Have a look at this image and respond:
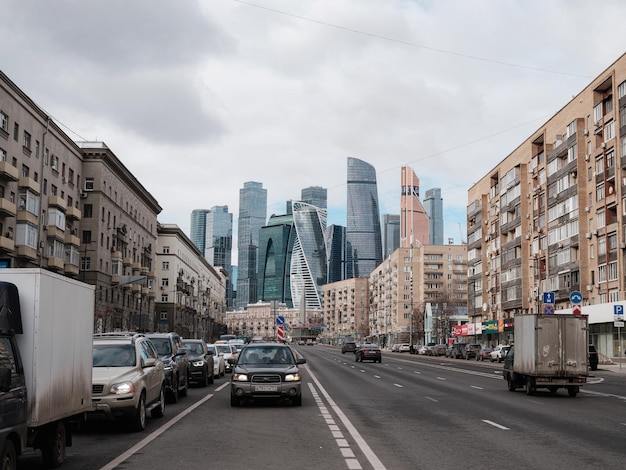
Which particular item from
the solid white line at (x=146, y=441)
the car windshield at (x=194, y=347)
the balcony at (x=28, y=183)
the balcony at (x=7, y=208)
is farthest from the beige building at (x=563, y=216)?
the balcony at (x=28, y=183)

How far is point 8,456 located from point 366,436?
22.5ft

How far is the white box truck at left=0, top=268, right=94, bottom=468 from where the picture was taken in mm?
7910

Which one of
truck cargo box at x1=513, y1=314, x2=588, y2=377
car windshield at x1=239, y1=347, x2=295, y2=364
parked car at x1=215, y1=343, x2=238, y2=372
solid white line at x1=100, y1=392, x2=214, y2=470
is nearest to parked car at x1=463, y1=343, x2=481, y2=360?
parked car at x1=215, y1=343, x2=238, y2=372

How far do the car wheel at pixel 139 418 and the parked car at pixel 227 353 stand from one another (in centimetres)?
2530

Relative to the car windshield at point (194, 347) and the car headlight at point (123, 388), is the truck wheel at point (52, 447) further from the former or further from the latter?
the car windshield at point (194, 347)

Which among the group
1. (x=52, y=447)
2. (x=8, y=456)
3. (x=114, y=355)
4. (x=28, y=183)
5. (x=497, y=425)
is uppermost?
(x=28, y=183)

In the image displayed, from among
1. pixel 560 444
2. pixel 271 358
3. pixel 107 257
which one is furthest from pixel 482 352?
pixel 560 444

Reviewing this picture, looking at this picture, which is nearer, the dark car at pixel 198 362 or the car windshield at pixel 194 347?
the dark car at pixel 198 362

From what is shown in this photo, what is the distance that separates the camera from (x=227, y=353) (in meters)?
41.5

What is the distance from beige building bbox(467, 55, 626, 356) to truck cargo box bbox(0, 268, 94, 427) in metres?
40.7

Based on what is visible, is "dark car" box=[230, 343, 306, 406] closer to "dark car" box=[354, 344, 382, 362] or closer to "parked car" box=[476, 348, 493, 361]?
"dark car" box=[354, 344, 382, 362]

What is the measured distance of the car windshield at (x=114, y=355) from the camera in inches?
565

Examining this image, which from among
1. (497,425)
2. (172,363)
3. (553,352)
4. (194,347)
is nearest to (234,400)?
(172,363)

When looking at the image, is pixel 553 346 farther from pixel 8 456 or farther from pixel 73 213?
pixel 73 213
